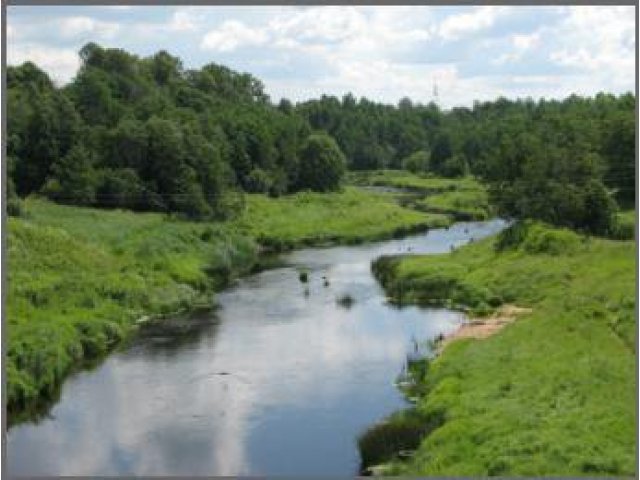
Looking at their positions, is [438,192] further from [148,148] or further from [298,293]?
[298,293]

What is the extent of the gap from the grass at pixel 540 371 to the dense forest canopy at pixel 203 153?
6.42m

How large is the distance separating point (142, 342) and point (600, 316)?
56.7 feet

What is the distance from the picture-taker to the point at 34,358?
108ft

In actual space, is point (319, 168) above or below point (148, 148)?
below

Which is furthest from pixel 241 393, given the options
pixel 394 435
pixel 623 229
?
pixel 623 229

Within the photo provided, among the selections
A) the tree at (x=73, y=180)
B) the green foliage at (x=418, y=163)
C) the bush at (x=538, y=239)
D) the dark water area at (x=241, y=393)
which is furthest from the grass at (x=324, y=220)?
the green foliage at (x=418, y=163)

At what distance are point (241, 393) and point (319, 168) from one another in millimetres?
63674

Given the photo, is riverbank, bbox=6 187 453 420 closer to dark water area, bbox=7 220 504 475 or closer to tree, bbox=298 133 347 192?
dark water area, bbox=7 220 504 475

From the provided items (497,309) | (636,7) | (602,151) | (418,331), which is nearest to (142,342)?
(418,331)

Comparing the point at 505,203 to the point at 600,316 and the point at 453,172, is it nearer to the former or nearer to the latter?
the point at 600,316

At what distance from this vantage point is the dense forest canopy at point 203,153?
56875 millimetres

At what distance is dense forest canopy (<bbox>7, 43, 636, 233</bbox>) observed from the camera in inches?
2239

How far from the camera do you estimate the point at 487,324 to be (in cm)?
4000

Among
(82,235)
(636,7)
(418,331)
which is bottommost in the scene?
(418,331)
